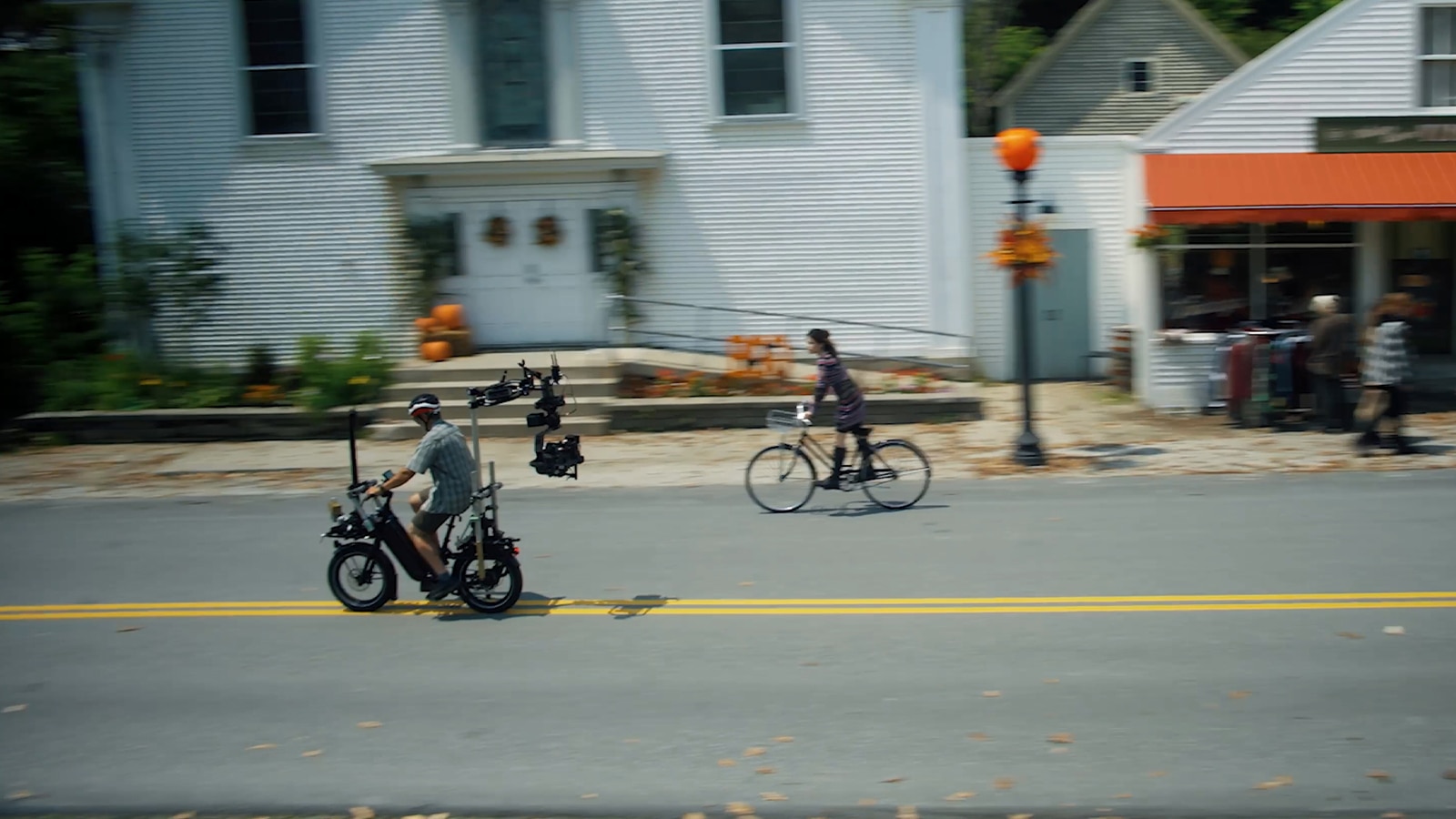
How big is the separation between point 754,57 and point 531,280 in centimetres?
476

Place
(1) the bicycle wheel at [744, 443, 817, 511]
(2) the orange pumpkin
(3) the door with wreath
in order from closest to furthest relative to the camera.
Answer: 1. (1) the bicycle wheel at [744, 443, 817, 511]
2. (2) the orange pumpkin
3. (3) the door with wreath

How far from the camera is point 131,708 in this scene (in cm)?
720

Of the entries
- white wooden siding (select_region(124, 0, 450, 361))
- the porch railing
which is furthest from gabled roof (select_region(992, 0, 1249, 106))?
white wooden siding (select_region(124, 0, 450, 361))

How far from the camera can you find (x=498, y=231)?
1903 centimetres

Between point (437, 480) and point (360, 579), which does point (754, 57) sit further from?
point (360, 579)

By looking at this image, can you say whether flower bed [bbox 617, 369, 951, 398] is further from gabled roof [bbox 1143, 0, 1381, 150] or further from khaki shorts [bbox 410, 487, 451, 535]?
khaki shorts [bbox 410, 487, 451, 535]

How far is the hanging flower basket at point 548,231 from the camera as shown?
19.0 m

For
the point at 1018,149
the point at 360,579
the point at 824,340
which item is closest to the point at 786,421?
the point at 824,340

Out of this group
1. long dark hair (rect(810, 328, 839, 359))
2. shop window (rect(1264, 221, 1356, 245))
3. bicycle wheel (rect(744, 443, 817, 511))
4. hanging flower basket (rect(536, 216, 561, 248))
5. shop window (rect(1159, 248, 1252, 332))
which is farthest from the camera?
hanging flower basket (rect(536, 216, 561, 248))

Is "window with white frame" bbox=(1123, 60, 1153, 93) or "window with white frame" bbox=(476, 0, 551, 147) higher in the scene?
"window with white frame" bbox=(1123, 60, 1153, 93)

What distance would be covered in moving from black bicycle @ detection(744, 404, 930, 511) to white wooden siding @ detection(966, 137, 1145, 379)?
770cm

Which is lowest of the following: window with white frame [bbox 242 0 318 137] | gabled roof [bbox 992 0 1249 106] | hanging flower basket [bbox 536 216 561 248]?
hanging flower basket [bbox 536 216 561 248]

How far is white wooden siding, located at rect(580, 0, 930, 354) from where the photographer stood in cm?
1875

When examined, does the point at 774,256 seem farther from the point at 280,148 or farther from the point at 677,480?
the point at 280,148
